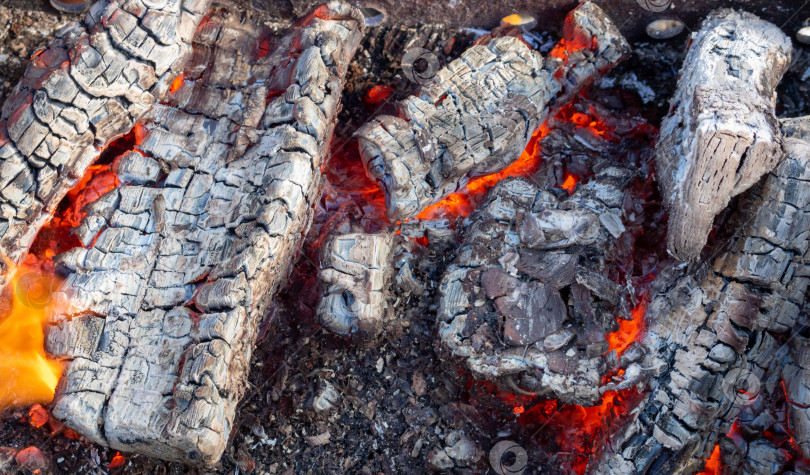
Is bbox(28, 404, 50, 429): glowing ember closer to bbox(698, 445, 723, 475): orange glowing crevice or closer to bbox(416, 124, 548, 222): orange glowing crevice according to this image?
bbox(416, 124, 548, 222): orange glowing crevice

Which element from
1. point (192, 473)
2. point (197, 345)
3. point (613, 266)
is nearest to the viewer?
point (197, 345)

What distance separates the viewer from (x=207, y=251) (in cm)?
310

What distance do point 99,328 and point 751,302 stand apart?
2.92m

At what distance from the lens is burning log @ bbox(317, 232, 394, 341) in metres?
3.15

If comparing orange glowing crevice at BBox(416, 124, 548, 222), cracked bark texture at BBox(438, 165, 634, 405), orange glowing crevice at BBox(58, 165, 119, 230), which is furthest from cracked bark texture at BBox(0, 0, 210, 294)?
cracked bark texture at BBox(438, 165, 634, 405)

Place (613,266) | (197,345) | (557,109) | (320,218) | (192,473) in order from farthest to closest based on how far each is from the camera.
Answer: (557,109) → (320,218) → (613,266) → (192,473) → (197,345)

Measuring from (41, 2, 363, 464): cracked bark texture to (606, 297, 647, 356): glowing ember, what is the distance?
162cm

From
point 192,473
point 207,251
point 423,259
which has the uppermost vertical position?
point 207,251

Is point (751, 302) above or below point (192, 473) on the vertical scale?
above

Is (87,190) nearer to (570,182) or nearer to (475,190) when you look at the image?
(475,190)

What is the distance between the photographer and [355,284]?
318 centimetres

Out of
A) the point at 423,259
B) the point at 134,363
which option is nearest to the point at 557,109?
the point at 423,259

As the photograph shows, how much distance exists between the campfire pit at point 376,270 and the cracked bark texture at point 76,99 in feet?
0.03

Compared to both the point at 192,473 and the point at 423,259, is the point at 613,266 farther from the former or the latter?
the point at 192,473
